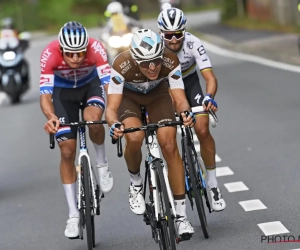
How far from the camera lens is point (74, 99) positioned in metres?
8.94

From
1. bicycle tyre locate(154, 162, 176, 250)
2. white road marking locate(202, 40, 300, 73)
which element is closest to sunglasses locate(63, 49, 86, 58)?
bicycle tyre locate(154, 162, 176, 250)

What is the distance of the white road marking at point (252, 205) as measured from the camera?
9.03m

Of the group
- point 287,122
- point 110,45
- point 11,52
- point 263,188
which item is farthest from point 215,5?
point 263,188

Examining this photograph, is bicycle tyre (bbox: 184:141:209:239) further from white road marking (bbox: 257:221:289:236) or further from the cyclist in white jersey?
white road marking (bbox: 257:221:289:236)

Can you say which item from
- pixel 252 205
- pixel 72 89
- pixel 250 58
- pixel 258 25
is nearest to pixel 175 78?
pixel 72 89

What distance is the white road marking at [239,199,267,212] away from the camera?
9.03 metres

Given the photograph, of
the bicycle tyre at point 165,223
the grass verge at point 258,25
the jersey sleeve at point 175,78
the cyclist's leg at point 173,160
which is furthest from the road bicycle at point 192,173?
the grass verge at point 258,25

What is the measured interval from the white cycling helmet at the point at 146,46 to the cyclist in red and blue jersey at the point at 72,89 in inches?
38.4

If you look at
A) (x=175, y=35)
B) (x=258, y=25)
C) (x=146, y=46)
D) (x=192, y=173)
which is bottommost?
(x=192, y=173)

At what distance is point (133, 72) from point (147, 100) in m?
0.39

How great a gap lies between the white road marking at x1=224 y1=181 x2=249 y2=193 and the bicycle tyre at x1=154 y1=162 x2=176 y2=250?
2.91 m

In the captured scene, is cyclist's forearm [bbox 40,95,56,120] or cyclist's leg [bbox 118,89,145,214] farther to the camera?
cyclist's forearm [bbox 40,95,56,120]

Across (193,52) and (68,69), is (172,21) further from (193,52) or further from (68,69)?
(68,69)

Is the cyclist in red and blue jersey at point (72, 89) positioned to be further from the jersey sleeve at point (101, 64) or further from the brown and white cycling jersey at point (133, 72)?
the brown and white cycling jersey at point (133, 72)
